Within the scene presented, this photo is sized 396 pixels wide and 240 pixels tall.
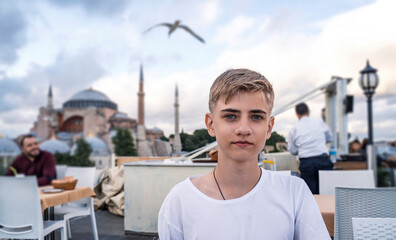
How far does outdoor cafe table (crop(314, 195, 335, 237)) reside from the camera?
1640 mm

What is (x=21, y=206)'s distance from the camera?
2.36 m

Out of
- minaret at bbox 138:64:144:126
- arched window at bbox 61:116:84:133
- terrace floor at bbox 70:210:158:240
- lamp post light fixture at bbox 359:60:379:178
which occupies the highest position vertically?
minaret at bbox 138:64:144:126

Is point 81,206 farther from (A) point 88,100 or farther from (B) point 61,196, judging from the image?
(A) point 88,100

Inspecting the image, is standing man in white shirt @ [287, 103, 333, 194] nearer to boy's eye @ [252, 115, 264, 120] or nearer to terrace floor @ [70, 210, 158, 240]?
terrace floor @ [70, 210, 158, 240]

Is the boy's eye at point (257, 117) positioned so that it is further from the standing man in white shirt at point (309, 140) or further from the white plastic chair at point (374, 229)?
the standing man in white shirt at point (309, 140)

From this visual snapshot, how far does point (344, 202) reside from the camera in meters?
1.60

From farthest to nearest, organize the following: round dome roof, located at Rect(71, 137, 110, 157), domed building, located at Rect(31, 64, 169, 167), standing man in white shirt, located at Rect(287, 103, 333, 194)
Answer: domed building, located at Rect(31, 64, 169, 167), round dome roof, located at Rect(71, 137, 110, 157), standing man in white shirt, located at Rect(287, 103, 333, 194)

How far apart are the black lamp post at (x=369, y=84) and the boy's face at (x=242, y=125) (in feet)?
18.8

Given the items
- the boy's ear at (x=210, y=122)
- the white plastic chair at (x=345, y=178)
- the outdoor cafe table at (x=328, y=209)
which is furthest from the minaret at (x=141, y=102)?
the boy's ear at (x=210, y=122)

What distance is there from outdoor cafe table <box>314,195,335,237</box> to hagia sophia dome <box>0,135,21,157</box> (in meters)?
67.6

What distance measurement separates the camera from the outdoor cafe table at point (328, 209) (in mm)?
1640

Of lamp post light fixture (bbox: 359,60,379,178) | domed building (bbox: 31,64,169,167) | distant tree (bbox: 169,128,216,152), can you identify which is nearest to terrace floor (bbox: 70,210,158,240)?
distant tree (bbox: 169,128,216,152)

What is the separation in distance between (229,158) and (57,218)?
2844 millimetres

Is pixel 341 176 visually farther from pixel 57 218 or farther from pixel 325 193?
pixel 57 218
